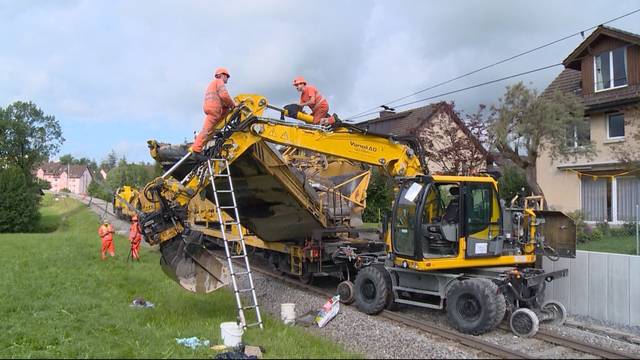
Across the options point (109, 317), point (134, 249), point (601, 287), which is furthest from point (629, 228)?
point (109, 317)

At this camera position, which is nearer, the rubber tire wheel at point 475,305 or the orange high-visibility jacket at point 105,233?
the rubber tire wheel at point 475,305

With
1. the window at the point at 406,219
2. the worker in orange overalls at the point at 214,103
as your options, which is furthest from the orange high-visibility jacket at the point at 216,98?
the window at the point at 406,219

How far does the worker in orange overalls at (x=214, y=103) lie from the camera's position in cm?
841

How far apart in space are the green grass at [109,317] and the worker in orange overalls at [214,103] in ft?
8.89

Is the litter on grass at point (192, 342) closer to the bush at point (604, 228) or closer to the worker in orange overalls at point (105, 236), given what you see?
the worker in orange overalls at point (105, 236)

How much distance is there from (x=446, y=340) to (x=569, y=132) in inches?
567

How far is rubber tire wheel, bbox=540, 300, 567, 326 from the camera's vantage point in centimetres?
859

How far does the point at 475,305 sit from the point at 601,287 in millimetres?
3004

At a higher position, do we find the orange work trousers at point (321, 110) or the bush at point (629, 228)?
the orange work trousers at point (321, 110)

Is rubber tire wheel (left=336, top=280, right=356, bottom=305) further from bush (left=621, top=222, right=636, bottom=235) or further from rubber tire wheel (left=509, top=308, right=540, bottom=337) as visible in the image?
bush (left=621, top=222, right=636, bottom=235)

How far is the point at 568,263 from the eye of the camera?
9.88 m

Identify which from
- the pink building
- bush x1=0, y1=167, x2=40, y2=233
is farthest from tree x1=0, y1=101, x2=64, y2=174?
the pink building

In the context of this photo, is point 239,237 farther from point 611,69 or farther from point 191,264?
point 611,69

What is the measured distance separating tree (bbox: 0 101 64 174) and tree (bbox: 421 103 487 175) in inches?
2333
